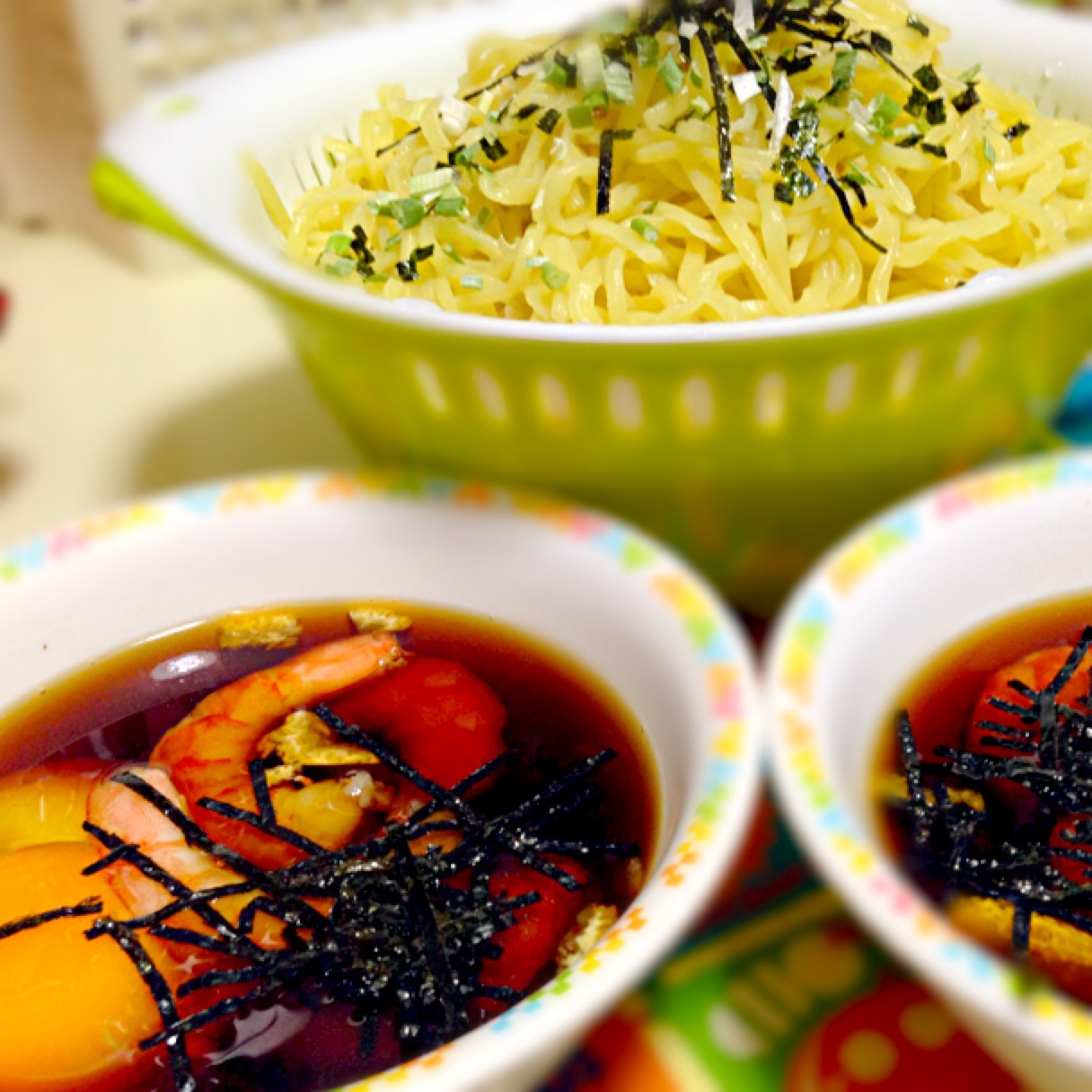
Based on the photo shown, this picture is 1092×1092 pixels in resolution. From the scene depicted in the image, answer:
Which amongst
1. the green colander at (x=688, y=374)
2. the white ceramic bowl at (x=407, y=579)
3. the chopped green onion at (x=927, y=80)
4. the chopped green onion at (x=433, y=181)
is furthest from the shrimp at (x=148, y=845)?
the chopped green onion at (x=927, y=80)

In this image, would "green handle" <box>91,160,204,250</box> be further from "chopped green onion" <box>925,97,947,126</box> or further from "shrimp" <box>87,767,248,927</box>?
"chopped green onion" <box>925,97,947,126</box>

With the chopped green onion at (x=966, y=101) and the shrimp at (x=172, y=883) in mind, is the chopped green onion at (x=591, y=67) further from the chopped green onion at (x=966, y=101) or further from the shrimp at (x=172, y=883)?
the shrimp at (x=172, y=883)

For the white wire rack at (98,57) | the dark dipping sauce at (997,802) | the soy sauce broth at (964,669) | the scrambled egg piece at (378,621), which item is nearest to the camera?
the dark dipping sauce at (997,802)

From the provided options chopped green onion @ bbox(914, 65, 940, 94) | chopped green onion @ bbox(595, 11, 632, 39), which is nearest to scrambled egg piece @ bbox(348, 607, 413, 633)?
chopped green onion @ bbox(595, 11, 632, 39)

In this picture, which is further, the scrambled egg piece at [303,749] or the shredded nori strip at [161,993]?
the scrambled egg piece at [303,749]

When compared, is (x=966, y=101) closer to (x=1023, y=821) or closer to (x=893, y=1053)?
(x=1023, y=821)

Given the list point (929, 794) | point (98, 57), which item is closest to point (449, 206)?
point (929, 794)
